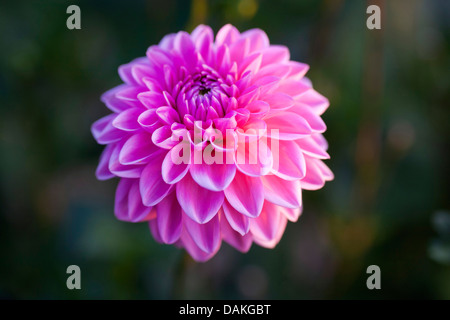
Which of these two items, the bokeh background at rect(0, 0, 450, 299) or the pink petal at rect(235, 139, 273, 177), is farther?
the bokeh background at rect(0, 0, 450, 299)

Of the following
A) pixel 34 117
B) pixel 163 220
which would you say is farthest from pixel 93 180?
pixel 163 220

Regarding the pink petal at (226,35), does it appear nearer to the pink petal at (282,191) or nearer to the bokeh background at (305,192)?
the pink petal at (282,191)

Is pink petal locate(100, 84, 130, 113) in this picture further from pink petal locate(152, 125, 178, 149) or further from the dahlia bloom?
pink petal locate(152, 125, 178, 149)

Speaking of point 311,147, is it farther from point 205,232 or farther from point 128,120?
point 128,120

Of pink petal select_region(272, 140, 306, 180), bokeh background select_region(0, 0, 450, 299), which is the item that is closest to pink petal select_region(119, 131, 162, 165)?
pink petal select_region(272, 140, 306, 180)

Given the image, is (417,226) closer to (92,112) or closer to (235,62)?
(235,62)

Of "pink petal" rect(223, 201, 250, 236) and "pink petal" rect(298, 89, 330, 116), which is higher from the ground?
"pink petal" rect(298, 89, 330, 116)
